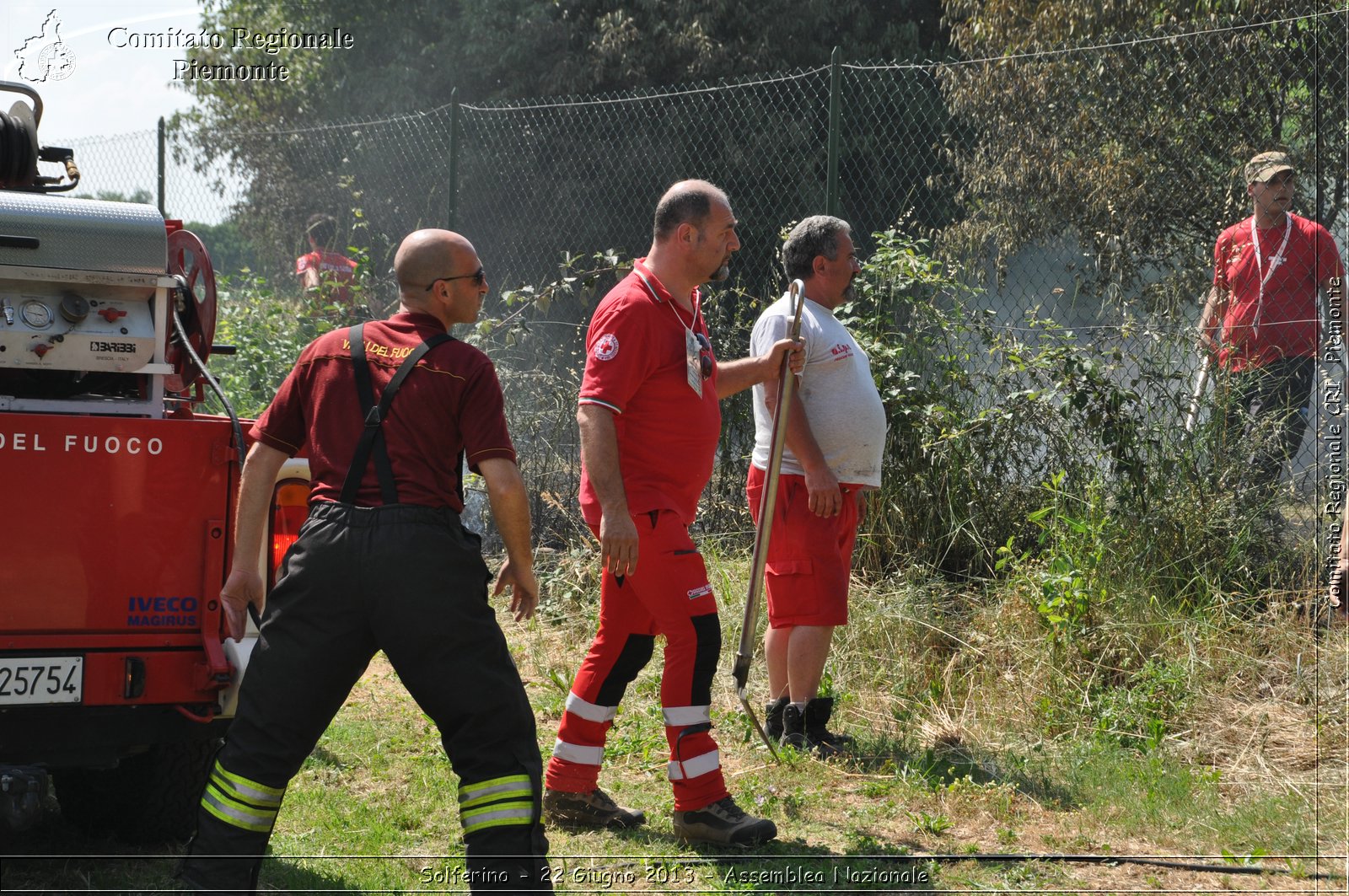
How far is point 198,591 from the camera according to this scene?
373 centimetres

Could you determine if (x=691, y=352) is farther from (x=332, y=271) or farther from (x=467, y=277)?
(x=332, y=271)

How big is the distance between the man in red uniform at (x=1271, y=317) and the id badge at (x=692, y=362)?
9.07 feet

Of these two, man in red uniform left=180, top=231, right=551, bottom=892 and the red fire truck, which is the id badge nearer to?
man in red uniform left=180, top=231, right=551, bottom=892

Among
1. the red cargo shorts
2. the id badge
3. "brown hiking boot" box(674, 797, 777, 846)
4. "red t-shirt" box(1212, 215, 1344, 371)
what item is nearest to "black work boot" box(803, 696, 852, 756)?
the red cargo shorts

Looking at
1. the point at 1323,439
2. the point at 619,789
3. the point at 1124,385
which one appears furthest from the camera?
the point at 1124,385

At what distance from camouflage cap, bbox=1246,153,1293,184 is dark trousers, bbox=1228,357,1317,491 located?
88 cm

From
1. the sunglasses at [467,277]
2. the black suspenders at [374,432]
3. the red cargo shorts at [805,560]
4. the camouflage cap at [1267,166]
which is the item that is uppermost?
the camouflage cap at [1267,166]

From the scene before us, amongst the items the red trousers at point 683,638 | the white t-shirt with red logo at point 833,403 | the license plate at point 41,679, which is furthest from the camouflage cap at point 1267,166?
the license plate at point 41,679

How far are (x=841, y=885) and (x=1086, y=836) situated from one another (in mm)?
849

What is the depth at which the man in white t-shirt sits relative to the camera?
482 cm

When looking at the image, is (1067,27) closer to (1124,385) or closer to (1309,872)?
(1124,385)

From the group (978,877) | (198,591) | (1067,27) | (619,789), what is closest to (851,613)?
(619,789)

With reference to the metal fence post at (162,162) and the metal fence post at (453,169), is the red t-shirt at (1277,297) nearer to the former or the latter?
the metal fence post at (453,169)

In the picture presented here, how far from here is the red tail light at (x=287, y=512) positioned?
4117 millimetres
